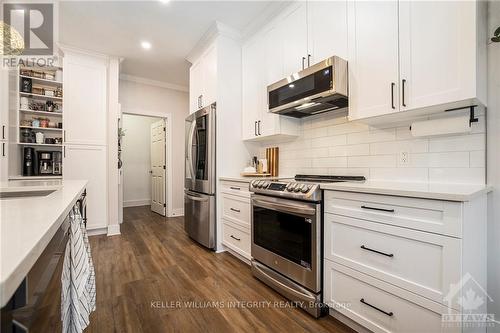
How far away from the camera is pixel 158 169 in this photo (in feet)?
17.0

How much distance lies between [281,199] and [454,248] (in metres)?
1.07

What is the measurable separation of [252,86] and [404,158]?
1836mm

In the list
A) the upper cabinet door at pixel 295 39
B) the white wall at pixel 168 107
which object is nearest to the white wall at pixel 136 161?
the white wall at pixel 168 107

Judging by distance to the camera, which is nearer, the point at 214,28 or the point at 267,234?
the point at 267,234

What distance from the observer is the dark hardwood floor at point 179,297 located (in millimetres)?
1527

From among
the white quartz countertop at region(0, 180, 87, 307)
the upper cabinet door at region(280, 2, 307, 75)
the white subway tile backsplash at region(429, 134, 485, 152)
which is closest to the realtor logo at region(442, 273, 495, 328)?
the white subway tile backsplash at region(429, 134, 485, 152)

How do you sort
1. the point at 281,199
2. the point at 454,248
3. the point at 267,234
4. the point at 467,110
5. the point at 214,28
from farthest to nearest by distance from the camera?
the point at 214,28
the point at 267,234
the point at 281,199
the point at 467,110
the point at 454,248

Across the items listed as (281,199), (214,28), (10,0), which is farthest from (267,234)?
(10,0)

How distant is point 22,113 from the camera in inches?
131

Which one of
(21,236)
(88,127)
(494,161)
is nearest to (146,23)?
(88,127)

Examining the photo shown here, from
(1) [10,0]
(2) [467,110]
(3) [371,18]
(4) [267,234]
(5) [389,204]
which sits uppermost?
(1) [10,0]

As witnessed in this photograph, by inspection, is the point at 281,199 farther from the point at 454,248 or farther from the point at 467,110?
the point at 467,110

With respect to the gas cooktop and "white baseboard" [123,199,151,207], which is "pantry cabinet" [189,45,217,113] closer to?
the gas cooktop

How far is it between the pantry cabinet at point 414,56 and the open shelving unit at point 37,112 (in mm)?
3889
